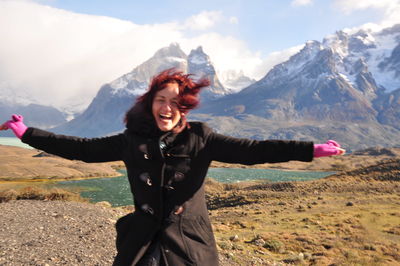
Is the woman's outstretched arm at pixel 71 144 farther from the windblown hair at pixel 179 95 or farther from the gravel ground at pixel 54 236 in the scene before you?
the gravel ground at pixel 54 236

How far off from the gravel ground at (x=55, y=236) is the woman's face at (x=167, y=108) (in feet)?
29.1

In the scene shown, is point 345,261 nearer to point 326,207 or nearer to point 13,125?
point 13,125

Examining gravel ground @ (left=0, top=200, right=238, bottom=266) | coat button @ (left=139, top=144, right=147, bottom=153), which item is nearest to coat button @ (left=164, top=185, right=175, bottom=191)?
coat button @ (left=139, top=144, right=147, bottom=153)

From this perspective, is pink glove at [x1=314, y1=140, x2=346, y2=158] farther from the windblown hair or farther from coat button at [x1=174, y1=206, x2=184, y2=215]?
coat button at [x1=174, y1=206, x2=184, y2=215]

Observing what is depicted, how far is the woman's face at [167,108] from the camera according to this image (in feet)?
12.4

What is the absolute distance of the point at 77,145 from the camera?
4023 millimetres

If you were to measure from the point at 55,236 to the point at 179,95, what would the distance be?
12.5 meters

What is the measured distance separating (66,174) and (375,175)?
2796 inches

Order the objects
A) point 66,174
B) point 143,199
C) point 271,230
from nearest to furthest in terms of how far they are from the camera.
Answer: point 143,199 < point 271,230 < point 66,174

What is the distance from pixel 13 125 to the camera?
399 centimetres

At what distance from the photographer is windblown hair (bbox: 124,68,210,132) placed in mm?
3889

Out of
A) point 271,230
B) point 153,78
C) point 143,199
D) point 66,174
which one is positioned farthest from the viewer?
point 66,174

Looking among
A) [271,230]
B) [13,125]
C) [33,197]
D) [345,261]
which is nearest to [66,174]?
[33,197]

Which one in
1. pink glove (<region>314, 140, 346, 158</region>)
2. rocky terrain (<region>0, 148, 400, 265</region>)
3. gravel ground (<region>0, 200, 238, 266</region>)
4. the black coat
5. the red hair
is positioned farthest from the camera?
rocky terrain (<region>0, 148, 400, 265</region>)
